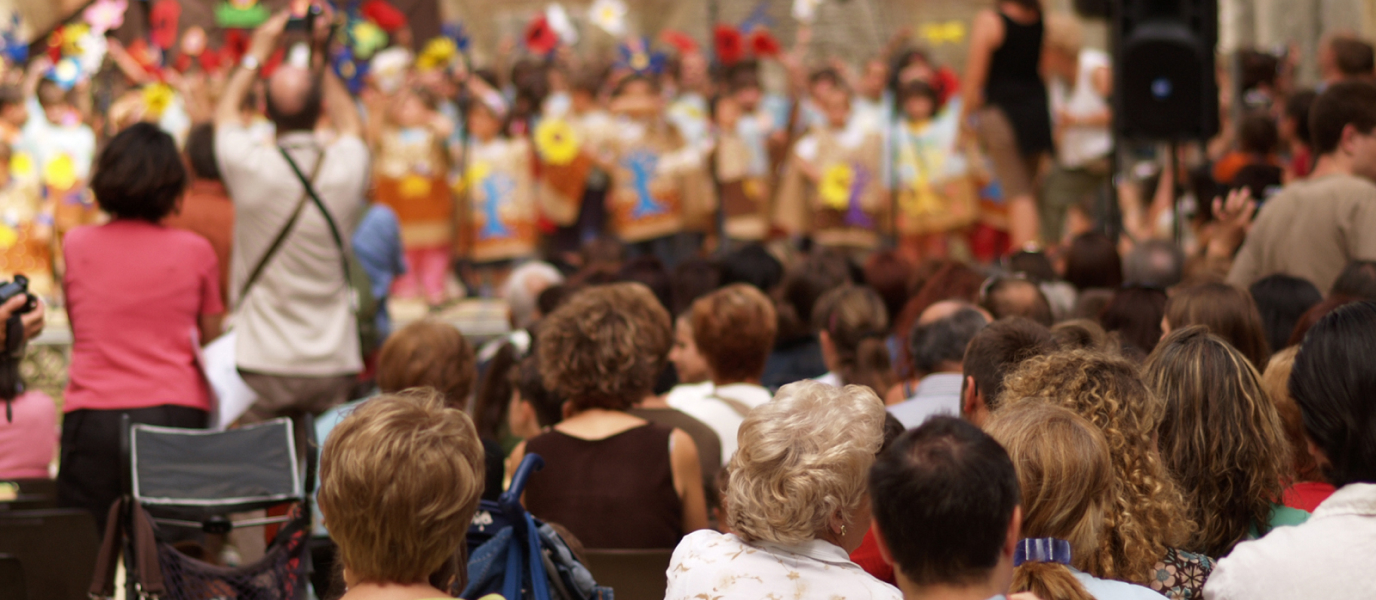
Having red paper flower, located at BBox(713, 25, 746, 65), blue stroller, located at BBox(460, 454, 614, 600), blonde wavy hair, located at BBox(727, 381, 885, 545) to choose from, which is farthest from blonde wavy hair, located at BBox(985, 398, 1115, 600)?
red paper flower, located at BBox(713, 25, 746, 65)

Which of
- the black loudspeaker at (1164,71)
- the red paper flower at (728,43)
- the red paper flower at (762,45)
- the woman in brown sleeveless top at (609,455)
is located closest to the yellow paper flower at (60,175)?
the red paper flower at (728,43)

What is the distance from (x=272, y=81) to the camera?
408 centimetres

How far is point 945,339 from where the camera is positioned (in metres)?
3.07

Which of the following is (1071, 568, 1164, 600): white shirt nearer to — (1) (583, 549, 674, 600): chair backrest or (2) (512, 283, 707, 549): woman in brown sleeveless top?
(1) (583, 549, 674, 600): chair backrest

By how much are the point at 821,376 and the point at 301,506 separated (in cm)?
161

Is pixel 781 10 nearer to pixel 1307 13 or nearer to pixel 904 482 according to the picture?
pixel 1307 13

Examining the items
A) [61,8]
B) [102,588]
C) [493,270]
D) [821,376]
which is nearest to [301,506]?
[102,588]

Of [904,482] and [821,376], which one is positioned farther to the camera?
[821,376]

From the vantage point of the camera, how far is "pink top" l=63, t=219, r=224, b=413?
3439 millimetres

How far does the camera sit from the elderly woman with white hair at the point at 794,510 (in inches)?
73.1

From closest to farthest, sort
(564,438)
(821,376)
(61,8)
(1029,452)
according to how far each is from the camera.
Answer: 1. (1029,452)
2. (564,438)
3. (821,376)
4. (61,8)

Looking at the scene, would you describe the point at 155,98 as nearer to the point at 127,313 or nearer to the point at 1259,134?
the point at 127,313

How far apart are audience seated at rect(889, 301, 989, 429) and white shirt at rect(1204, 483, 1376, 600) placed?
40.2 inches

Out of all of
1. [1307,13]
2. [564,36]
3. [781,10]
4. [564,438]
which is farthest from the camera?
[781,10]
